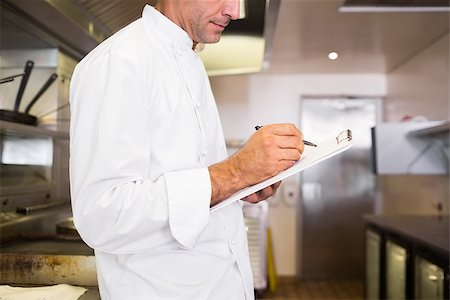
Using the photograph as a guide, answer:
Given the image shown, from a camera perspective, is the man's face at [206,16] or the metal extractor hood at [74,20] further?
the metal extractor hood at [74,20]

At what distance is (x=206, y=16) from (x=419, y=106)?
3.30 meters

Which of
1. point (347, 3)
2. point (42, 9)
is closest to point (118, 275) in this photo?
point (42, 9)

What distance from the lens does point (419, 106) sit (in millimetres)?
3738

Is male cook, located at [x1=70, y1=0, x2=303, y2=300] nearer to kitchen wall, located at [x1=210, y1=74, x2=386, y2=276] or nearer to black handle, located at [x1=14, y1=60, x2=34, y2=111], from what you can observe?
black handle, located at [x1=14, y1=60, x2=34, y2=111]

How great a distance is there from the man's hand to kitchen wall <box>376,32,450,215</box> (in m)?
2.81

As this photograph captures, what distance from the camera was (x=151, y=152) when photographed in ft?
2.47

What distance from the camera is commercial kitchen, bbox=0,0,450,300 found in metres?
1.41

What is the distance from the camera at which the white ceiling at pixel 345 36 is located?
9.22ft

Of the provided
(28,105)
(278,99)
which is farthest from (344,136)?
(278,99)

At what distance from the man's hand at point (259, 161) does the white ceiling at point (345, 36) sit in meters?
2.06

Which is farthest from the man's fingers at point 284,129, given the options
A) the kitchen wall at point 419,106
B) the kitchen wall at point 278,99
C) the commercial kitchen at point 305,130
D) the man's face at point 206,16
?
the kitchen wall at point 278,99

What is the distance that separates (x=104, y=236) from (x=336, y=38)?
2.96 meters

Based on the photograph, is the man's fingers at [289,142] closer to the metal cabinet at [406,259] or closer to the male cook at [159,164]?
the male cook at [159,164]

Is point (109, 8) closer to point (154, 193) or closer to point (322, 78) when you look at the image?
point (154, 193)
